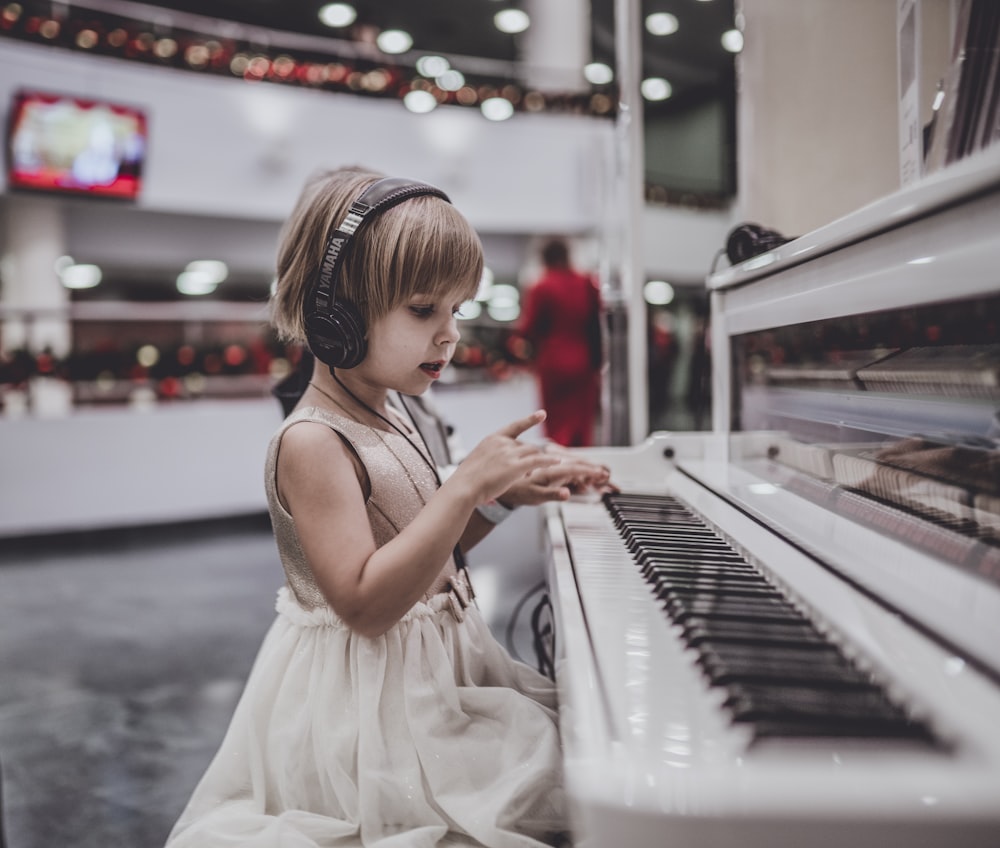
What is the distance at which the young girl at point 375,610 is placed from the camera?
1.08 meters

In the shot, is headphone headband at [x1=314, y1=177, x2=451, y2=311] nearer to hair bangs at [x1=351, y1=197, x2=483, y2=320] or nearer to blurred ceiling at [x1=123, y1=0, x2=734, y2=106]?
hair bangs at [x1=351, y1=197, x2=483, y2=320]

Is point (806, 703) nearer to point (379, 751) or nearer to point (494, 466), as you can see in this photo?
point (494, 466)

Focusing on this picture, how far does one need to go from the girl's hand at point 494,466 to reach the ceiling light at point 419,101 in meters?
8.11

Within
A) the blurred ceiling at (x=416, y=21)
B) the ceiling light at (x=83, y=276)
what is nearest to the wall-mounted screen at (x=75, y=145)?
the blurred ceiling at (x=416, y=21)

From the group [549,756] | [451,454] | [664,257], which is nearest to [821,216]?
[451,454]

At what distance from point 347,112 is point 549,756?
27.3 ft

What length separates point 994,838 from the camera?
1.76 ft

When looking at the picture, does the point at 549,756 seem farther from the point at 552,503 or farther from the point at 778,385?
the point at 778,385

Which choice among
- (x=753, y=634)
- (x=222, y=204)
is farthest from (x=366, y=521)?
(x=222, y=204)

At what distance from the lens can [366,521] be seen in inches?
44.4

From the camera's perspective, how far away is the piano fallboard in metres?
0.54

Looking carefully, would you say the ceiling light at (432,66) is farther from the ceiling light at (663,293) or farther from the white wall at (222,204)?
the ceiling light at (663,293)

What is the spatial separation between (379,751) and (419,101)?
329 inches

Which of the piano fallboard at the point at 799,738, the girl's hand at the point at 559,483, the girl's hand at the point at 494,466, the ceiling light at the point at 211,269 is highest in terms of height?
the ceiling light at the point at 211,269
